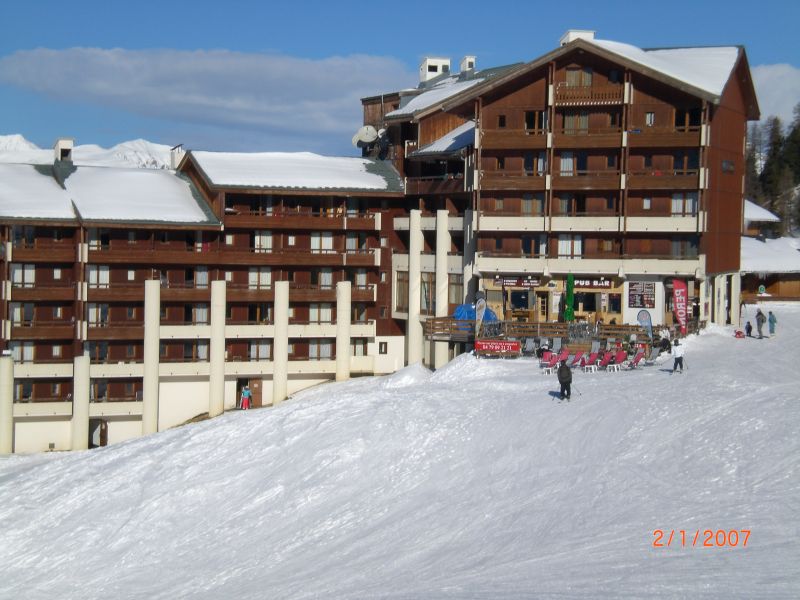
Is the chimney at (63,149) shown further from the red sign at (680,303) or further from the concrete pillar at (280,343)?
the red sign at (680,303)

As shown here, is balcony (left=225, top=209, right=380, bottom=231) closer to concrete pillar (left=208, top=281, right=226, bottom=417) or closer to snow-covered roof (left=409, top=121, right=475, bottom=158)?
concrete pillar (left=208, top=281, right=226, bottom=417)

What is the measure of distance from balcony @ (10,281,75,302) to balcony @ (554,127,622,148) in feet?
92.6

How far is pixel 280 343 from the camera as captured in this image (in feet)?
202

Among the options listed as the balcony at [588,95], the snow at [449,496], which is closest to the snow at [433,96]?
the balcony at [588,95]

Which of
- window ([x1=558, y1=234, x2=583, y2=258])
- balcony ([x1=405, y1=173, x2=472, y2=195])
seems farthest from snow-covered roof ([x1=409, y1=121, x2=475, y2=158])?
window ([x1=558, y1=234, x2=583, y2=258])

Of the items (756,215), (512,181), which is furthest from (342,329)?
(756,215)

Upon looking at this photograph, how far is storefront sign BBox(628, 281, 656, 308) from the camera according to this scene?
54.9 metres

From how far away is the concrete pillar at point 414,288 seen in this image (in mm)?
62281

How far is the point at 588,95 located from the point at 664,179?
610cm

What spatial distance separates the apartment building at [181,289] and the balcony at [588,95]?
42.8ft

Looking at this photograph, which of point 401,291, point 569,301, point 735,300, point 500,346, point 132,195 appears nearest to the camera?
point 500,346

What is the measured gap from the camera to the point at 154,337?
58.5m

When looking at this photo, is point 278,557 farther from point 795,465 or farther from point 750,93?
point 750,93

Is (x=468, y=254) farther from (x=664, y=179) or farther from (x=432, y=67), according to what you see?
(x=432, y=67)
